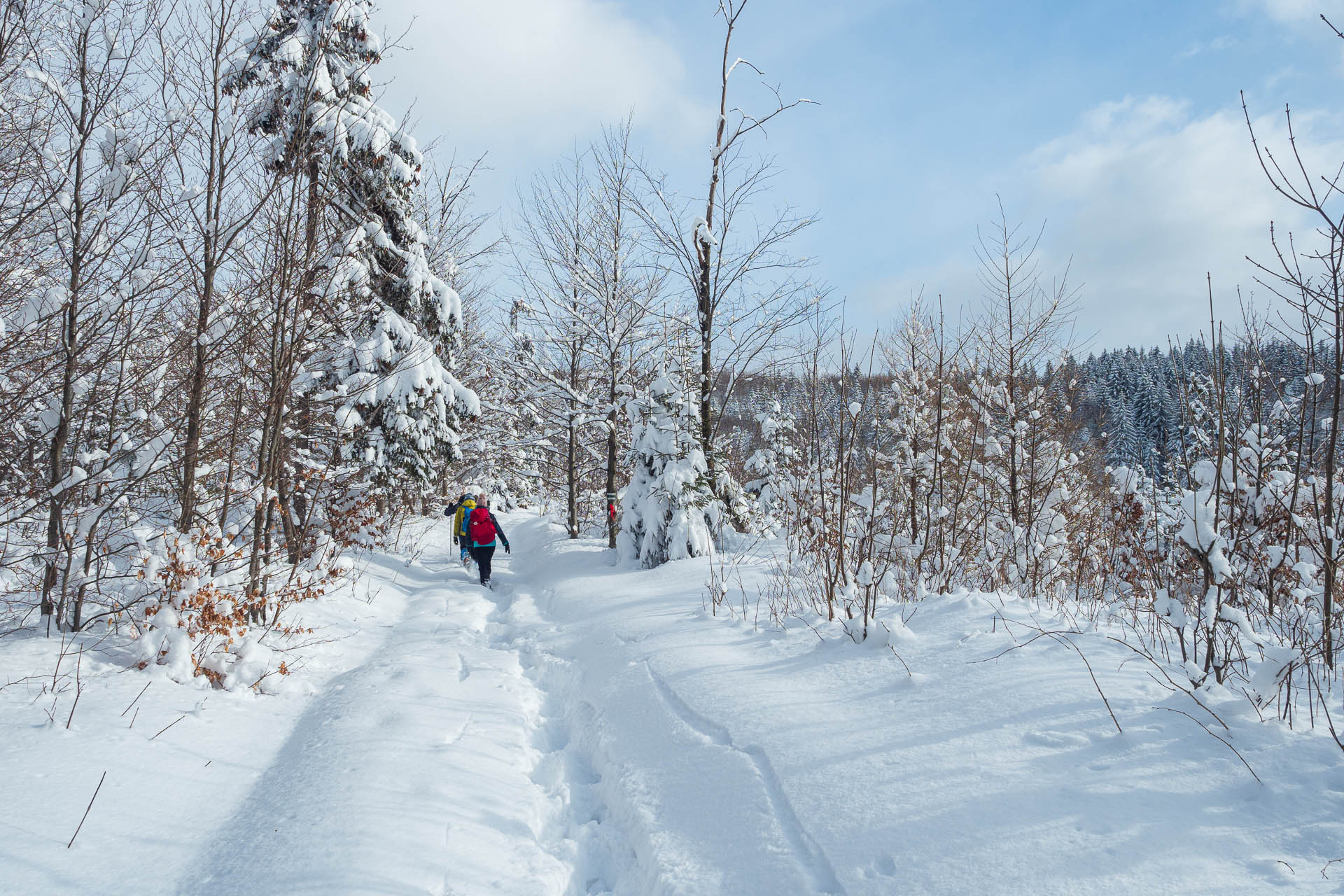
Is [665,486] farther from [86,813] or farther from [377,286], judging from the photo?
[86,813]

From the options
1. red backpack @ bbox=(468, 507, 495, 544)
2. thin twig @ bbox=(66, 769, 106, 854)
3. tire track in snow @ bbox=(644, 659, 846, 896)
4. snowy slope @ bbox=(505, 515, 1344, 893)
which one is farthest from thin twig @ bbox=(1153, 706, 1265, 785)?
red backpack @ bbox=(468, 507, 495, 544)

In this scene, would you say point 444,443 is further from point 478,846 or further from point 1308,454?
point 1308,454

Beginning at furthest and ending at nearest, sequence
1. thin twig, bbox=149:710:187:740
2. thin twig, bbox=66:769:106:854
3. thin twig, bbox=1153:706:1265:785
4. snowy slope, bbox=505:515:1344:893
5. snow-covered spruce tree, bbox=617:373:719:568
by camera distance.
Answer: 1. snow-covered spruce tree, bbox=617:373:719:568
2. thin twig, bbox=149:710:187:740
3. thin twig, bbox=66:769:106:854
4. thin twig, bbox=1153:706:1265:785
5. snowy slope, bbox=505:515:1344:893

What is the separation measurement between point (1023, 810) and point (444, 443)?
466 inches

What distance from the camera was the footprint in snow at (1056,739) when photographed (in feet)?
Result: 9.18

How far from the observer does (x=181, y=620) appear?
4.38 m

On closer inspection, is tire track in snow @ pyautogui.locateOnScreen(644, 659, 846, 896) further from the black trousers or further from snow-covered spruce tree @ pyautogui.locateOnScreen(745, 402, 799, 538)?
snow-covered spruce tree @ pyautogui.locateOnScreen(745, 402, 799, 538)

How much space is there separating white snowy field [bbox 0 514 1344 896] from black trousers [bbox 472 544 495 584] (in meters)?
5.37

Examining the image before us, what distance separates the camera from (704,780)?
128 inches

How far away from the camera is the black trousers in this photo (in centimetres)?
1042

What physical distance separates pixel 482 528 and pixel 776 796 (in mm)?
8323

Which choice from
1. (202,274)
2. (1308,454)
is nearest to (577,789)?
(1308,454)

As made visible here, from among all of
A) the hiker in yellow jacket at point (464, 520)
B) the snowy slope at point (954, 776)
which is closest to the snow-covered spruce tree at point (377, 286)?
the hiker in yellow jacket at point (464, 520)

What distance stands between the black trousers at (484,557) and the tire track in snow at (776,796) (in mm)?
6759
